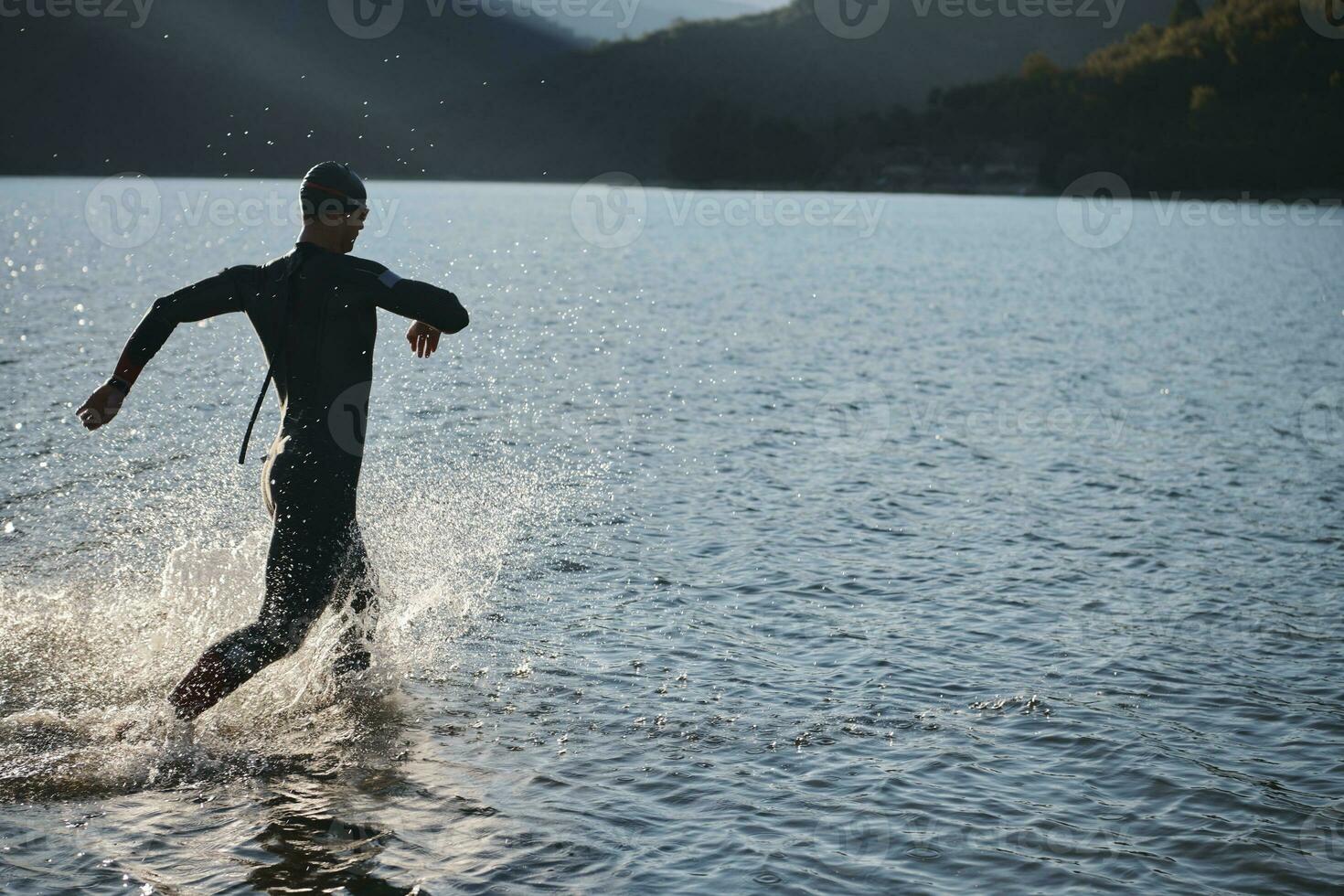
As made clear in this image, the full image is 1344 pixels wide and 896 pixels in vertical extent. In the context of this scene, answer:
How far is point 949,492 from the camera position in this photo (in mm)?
16141

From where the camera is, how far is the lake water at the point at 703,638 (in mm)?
6551

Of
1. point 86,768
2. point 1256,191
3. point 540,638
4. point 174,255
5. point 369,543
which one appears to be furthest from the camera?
point 1256,191

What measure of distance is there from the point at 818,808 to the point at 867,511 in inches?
320

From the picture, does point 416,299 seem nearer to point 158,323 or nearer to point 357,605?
point 158,323

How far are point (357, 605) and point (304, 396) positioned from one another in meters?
1.24

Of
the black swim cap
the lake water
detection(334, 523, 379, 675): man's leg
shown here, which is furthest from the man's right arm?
the lake water

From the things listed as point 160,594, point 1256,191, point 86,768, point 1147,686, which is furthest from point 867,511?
point 1256,191

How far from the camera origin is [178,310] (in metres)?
6.88

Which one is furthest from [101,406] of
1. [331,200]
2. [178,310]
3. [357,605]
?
[357,605]

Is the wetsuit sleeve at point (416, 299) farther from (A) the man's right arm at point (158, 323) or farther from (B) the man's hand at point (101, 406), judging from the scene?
(B) the man's hand at point (101, 406)

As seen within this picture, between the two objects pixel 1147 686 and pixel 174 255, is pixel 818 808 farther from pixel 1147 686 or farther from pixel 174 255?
pixel 174 255

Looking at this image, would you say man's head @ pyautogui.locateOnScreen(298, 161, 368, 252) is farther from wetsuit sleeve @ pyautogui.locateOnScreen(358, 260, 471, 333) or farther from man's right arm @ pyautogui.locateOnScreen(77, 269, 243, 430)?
man's right arm @ pyautogui.locateOnScreen(77, 269, 243, 430)

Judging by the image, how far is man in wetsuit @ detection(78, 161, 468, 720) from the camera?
6.88 meters

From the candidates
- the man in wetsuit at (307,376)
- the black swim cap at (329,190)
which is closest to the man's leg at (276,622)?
the man in wetsuit at (307,376)
